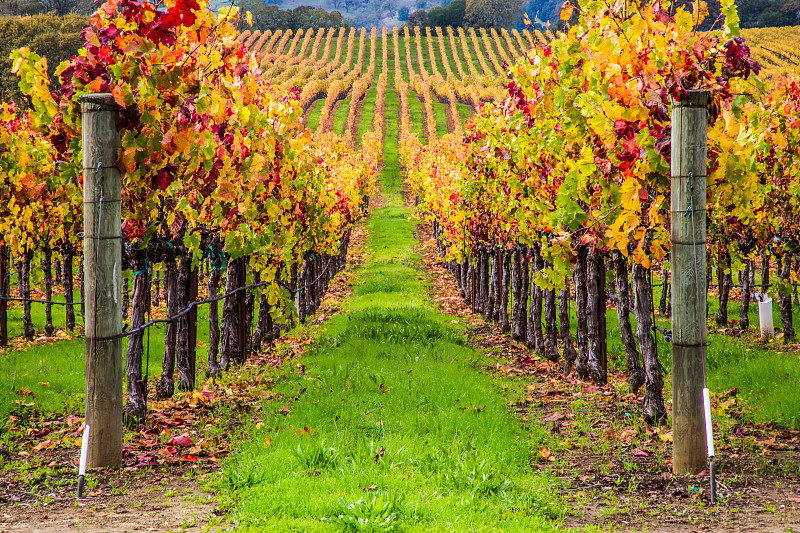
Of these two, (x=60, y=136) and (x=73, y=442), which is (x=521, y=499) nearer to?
(x=73, y=442)

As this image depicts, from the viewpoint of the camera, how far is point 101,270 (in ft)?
18.4

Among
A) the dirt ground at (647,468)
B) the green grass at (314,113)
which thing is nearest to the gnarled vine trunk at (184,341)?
the dirt ground at (647,468)

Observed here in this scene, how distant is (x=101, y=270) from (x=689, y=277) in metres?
5.15

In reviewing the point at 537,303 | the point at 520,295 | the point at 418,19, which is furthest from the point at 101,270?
the point at 418,19

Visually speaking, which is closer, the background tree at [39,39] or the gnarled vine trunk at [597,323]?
the gnarled vine trunk at [597,323]

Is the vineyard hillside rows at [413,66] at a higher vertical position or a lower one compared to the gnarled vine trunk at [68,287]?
higher

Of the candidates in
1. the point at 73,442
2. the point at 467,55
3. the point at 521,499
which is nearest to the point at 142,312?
the point at 73,442

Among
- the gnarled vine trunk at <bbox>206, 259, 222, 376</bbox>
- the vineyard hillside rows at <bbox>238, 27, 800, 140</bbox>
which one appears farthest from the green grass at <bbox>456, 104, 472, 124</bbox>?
the gnarled vine trunk at <bbox>206, 259, 222, 376</bbox>

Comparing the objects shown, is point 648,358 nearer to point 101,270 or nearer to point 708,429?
point 708,429

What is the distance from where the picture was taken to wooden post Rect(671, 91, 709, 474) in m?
5.28

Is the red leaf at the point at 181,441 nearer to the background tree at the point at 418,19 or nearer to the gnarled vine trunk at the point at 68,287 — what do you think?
the gnarled vine trunk at the point at 68,287

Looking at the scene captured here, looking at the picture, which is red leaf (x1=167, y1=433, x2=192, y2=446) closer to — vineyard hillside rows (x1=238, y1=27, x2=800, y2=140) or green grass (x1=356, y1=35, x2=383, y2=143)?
vineyard hillside rows (x1=238, y1=27, x2=800, y2=140)

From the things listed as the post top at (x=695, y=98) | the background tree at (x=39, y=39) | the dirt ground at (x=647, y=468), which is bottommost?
the dirt ground at (x=647, y=468)

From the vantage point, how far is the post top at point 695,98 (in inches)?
205
